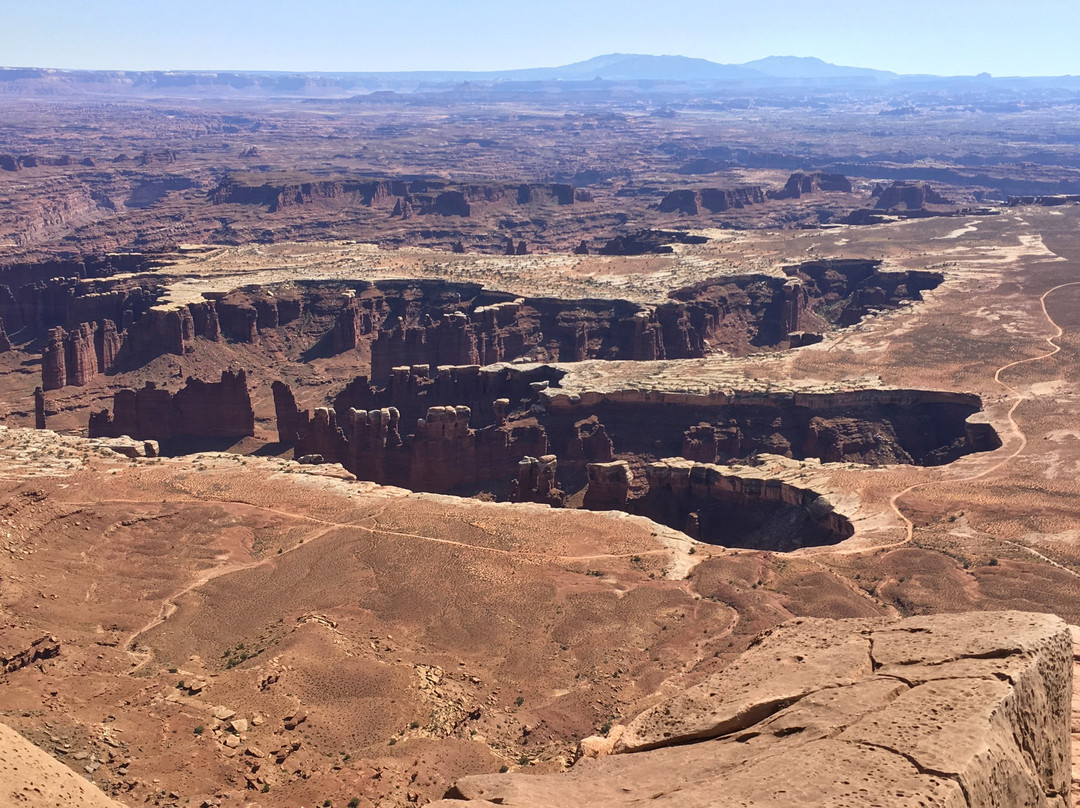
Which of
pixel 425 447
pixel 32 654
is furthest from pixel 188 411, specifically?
pixel 32 654

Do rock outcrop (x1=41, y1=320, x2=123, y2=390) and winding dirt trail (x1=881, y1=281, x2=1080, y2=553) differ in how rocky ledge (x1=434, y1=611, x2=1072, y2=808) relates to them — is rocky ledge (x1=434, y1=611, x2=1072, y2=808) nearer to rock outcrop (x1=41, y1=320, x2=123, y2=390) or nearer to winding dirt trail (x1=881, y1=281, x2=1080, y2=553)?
winding dirt trail (x1=881, y1=281, x2=1080, y2=553)

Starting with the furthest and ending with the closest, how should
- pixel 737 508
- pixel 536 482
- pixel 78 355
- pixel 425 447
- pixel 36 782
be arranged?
pixel 78 355 → pixel 425 447 → pixel 536 482 → pixel 737 508 → pixel 36 782

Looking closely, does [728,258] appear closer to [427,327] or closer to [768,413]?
[427,327]

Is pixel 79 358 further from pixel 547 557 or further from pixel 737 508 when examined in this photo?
pixel 547 557

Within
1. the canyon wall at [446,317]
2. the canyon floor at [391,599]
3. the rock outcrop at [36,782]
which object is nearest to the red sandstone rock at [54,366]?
the canyon wall at [446,317]

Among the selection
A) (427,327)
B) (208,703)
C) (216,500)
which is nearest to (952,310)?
(427,327)
